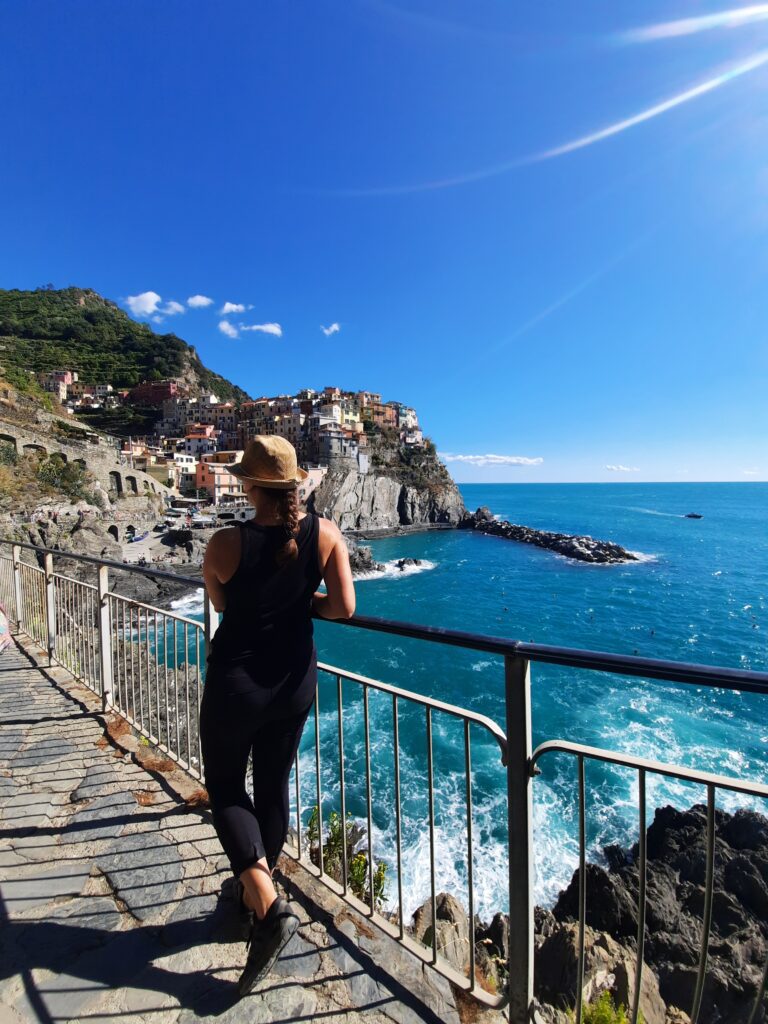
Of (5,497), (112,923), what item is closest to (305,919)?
(112,923)

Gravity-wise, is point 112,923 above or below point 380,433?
below

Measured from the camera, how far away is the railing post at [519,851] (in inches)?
61.6

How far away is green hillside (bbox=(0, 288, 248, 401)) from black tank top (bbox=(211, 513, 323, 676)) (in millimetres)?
103924

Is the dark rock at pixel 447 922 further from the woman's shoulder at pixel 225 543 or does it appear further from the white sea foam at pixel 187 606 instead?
the white sea foam at pixel 187 606

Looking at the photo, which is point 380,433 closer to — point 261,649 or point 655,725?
point 655,725

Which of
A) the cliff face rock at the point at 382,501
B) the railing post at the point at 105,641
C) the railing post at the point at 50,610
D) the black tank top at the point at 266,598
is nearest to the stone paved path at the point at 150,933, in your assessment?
the railing post at the point at 105,641

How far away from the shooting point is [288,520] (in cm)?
176

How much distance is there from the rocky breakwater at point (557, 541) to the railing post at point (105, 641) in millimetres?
49231

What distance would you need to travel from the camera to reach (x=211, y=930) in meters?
2.03

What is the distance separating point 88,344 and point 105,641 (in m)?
121

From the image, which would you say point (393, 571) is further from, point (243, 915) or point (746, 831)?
point (243, 915)

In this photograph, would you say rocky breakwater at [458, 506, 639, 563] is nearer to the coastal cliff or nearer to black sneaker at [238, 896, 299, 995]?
the coastal cliff

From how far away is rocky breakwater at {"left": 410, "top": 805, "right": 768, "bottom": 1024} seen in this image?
14.1 ft

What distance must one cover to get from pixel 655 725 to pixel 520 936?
59.1 feet
